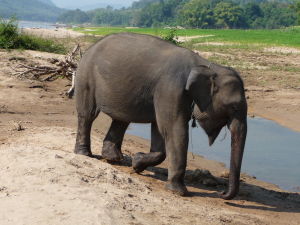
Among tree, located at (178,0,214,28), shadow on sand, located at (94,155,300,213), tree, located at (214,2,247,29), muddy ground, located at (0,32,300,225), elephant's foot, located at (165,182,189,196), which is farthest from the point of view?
tree, located at (214,2,247,29)

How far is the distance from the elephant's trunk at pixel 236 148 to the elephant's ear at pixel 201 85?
1.46ft

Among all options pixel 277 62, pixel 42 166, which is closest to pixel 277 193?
pixel 42 166

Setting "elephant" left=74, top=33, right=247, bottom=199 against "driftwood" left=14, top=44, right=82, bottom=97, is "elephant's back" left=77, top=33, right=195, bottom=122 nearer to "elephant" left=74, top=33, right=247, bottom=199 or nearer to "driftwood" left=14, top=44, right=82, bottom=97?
"elephant" left=74, top=33, right=247, bottom=199

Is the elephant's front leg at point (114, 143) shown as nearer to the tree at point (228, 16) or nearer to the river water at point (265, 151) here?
the river water at point (265, 151)

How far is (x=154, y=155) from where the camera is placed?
27.5ft

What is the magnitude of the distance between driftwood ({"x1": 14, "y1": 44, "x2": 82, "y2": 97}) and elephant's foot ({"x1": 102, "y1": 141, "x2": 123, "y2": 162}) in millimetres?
7711

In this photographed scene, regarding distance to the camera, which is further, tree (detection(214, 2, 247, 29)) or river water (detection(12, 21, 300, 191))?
tree (detection(214, 2, 247, 29))

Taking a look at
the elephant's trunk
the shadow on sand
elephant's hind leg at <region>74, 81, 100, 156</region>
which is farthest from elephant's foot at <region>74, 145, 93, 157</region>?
the elephant's trunk

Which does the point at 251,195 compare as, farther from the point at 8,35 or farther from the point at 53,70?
the point at 8,35

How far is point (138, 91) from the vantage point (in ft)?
26.5

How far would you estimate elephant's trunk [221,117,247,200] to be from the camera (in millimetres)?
7324

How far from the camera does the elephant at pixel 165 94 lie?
7.50 meters

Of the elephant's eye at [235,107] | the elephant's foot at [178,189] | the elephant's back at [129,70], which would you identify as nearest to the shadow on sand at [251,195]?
the elephant's foot at [178,189]

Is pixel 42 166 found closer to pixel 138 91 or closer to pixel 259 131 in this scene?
pixel 138 91
